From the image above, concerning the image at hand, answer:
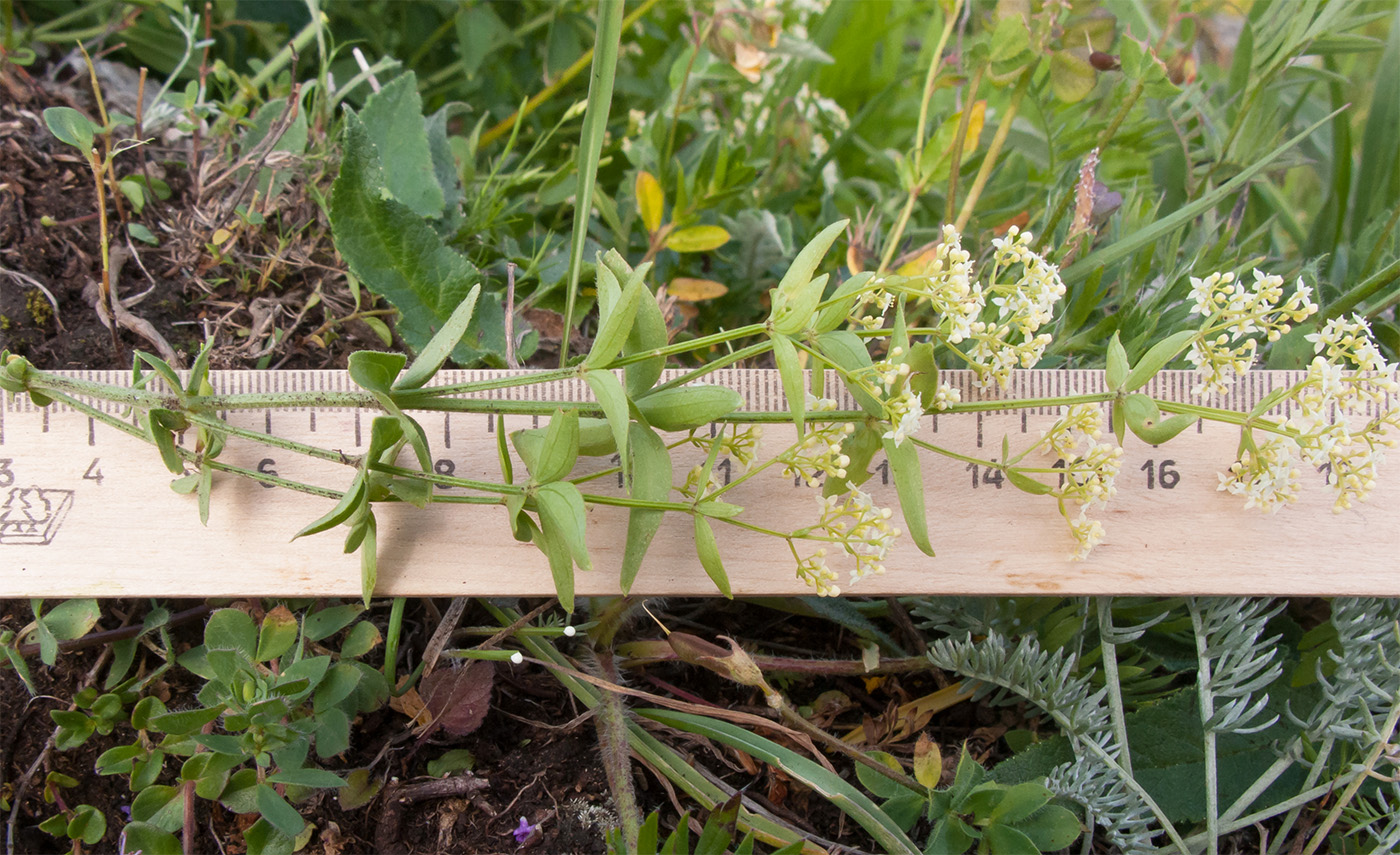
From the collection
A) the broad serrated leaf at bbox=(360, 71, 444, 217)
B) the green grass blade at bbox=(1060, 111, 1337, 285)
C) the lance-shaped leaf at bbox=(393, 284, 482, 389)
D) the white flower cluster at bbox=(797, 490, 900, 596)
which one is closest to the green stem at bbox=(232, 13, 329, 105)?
the broad serrated leaf at bbox=(360, 71, 444, 217)

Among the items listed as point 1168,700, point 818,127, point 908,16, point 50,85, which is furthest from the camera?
point 908,16

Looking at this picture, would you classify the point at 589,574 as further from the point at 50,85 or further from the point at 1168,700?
the point at 50,85

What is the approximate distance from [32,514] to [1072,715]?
177cm

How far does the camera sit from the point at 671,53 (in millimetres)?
2355

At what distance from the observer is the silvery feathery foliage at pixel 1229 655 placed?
1.38 meters

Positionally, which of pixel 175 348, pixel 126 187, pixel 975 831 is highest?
pixel 126 187

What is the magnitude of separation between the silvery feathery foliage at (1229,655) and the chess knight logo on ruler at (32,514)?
194cm

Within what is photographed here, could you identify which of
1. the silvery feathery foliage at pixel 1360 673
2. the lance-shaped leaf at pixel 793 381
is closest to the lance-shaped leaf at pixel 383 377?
the lance-shaped leaf at pixel 793 381

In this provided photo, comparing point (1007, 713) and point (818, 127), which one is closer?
point (1007, 713)

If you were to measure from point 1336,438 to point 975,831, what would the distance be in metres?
0.79

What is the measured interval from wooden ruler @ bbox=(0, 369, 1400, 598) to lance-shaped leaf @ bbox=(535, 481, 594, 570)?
32cm

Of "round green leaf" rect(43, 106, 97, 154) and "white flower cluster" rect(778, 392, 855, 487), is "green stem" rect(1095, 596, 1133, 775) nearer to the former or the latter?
"white flower cluster" rect(778, 392, 855, 487)

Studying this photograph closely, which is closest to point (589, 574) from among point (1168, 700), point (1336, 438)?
point (1168, 700)

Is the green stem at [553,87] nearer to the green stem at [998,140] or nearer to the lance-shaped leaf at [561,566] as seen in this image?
the green stem at [998,140]
